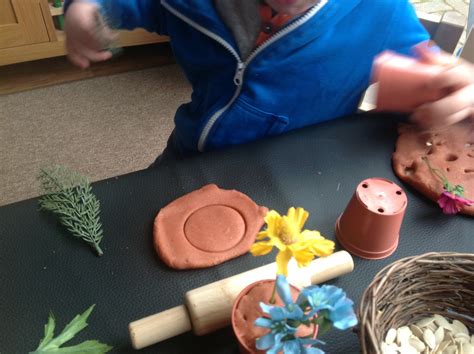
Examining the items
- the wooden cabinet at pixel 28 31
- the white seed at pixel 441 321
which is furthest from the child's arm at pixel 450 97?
the wooden cabinet at pixel 28 31

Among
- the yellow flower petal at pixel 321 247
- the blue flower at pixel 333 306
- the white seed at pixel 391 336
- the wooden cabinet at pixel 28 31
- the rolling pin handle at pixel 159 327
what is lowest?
the wooden cabinet at pixel 28 31

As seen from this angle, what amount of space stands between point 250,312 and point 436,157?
16.6 inches

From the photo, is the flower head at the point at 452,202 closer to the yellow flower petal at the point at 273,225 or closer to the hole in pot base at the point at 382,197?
the hole in pot base at the point at 382,197

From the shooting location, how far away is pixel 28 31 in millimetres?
1704

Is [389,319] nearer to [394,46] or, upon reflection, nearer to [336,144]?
[336,144]

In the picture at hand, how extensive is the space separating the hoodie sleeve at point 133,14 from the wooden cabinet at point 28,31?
993mm

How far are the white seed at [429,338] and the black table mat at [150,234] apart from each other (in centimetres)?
8

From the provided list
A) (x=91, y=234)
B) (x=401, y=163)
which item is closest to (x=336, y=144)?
(x=401, y=163)

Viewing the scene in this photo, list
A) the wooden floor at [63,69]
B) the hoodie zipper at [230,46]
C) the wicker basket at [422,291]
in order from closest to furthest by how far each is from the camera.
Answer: the wicker basket at [422,291] < the hoodie zipper at [230,46] < the wooden floor at [63,69]

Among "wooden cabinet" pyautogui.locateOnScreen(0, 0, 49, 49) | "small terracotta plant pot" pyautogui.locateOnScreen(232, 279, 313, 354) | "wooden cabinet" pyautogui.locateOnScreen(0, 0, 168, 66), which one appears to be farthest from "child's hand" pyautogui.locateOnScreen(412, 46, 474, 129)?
"wooden cabinet" pyautogui.locateOnScreen(0, 0, 49, 49)

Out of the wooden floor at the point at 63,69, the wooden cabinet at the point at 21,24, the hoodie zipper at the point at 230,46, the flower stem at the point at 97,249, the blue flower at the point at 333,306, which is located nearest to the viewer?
the blue flower at the point at 333,306

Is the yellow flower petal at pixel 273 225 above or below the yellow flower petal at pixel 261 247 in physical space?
A: above

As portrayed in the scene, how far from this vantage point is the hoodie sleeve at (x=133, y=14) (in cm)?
71

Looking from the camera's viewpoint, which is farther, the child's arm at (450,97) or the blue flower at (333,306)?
the child's arm at (450,97)
